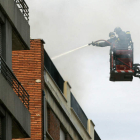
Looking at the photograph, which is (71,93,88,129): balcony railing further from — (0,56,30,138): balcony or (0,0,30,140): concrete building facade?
(0,56,30,138): balcony

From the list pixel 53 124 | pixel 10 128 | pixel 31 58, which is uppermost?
pixel 31 58

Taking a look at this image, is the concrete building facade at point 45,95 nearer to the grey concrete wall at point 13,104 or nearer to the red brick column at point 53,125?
the red brick column at point 53,125

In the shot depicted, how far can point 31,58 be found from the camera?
96.2ft

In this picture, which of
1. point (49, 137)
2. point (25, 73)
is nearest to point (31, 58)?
point (25, 73)

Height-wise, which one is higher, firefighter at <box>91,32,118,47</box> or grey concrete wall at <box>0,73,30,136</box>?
firefighter at <box>91,32,118,47</box>

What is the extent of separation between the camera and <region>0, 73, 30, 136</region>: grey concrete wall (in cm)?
2104

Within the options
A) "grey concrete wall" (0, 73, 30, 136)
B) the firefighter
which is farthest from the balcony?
the firefighter

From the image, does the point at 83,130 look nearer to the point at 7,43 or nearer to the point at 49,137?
the point at 49,137

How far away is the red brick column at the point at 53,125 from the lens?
31016 mm

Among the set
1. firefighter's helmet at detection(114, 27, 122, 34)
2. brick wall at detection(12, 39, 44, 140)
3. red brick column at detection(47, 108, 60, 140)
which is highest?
firefighter's helmet at detection(114, 27, 122, 34)

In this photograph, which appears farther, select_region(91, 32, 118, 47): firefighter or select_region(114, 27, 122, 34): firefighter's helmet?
select_region(91, 32, 118, 47): firefighter

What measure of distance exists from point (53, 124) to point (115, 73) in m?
6.19

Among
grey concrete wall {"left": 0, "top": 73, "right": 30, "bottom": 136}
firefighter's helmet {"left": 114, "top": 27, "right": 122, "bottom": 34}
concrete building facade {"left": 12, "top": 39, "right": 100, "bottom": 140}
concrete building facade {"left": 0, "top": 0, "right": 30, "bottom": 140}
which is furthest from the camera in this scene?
firefighter's helmet {"left": 114, "top": 27, "right": 122, "bottom": 34}

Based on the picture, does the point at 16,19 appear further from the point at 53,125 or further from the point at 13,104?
the point at 53,125
